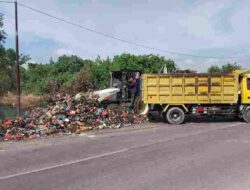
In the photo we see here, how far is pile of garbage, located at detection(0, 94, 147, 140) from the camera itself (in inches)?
806

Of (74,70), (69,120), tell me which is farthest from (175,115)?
(74,70)

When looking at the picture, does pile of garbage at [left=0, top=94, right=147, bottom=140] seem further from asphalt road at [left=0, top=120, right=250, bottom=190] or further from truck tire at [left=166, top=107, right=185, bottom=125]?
asphalt road at [left=0, top=120, right=250, bottom=190]

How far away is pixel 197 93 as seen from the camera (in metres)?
24.1

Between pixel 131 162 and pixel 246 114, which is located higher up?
pixel 246 114

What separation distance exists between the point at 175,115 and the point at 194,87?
1.66 m

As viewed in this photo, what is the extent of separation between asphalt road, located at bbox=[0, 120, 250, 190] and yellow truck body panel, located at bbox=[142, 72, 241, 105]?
17.0ft

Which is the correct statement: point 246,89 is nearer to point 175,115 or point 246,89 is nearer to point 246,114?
point 246,114

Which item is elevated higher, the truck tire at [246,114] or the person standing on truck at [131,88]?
the person standing on truck at [131,88]

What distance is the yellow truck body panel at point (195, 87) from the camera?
78.8 ft

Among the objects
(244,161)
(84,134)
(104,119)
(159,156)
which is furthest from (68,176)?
(104,119)

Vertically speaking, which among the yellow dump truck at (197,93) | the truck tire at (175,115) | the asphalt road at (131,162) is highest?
the yellow dump truck at (197,93)

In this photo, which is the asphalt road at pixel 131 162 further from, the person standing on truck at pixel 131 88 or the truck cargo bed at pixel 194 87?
the person standing on truck at pixel 131 88

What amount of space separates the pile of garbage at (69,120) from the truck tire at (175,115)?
1.79 m

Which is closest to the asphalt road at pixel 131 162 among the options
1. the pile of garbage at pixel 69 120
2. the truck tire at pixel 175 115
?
the pile of garbage at pixel 69 120
